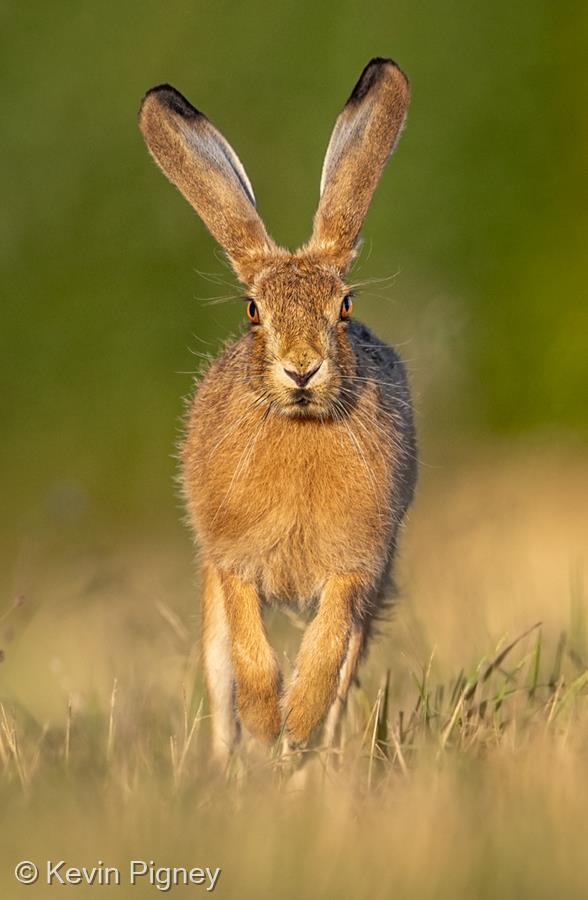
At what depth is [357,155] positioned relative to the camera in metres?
6.78

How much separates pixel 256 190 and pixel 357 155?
1240cm

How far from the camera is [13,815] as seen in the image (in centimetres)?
477

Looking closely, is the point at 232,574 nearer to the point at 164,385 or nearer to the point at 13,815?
the point at 13,815

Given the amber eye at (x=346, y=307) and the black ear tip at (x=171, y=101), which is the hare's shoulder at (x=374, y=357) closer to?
the amber eye at (x=346, y=307)

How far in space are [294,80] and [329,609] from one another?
583 inches

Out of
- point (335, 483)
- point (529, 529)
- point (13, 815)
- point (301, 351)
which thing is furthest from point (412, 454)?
point (13, 815)

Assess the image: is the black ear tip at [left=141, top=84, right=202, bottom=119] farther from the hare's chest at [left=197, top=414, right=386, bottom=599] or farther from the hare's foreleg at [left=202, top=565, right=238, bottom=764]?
the hare's foreleg at [left=202, top=565, right=238, bottom=764]

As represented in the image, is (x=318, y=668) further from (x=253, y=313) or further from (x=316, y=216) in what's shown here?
(x=316, y=216)

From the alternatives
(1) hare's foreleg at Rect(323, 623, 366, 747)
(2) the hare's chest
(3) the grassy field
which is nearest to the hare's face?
(2) the hare's chest
